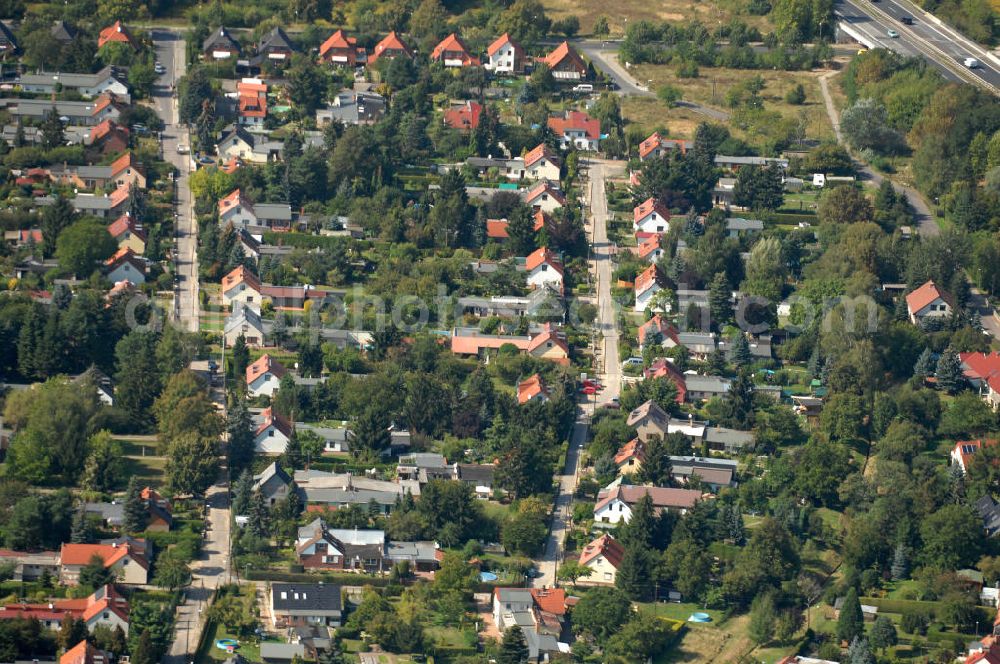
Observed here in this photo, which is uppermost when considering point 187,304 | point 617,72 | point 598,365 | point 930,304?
point 930,304

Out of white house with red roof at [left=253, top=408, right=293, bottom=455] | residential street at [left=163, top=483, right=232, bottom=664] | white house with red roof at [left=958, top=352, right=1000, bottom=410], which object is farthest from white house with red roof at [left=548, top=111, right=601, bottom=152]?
residential street at [left=163, top=483, right=232, bottom=664]

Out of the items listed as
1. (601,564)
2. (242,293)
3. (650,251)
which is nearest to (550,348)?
(650,251)

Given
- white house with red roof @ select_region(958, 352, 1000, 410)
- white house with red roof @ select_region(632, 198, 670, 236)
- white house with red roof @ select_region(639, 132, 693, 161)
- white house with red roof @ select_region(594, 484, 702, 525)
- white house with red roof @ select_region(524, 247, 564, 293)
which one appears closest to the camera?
white house with red roof @ select_region(594, 484, 702, 525)

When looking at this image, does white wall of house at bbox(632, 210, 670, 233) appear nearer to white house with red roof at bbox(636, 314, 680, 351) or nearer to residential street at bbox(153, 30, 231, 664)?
white house with red roof at bbox(636, 314, 680, 351)

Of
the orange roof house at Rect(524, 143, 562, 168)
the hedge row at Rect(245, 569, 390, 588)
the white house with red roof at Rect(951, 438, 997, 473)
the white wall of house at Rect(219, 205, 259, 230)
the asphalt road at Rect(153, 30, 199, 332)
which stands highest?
the white house with red roof at Rect(951, 438, 997, 473)

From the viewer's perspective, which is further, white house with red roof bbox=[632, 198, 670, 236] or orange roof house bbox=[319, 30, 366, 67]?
orange roof house bbox=[319, 30, 366, 67]

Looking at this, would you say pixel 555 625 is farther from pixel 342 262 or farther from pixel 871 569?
pixel 342 262

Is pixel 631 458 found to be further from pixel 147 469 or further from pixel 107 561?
pixel 107 561

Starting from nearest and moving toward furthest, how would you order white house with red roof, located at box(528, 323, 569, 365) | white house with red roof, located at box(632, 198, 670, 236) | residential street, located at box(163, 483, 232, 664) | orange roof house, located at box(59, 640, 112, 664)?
orange roof house, located at box(59, 640, 112, 664), residential street, located at box(163, 483, 232, 664), white house with red roof, located at box(528, 323, 569, 365), white house with red roof, located at box(632, 198, 670, 236)
